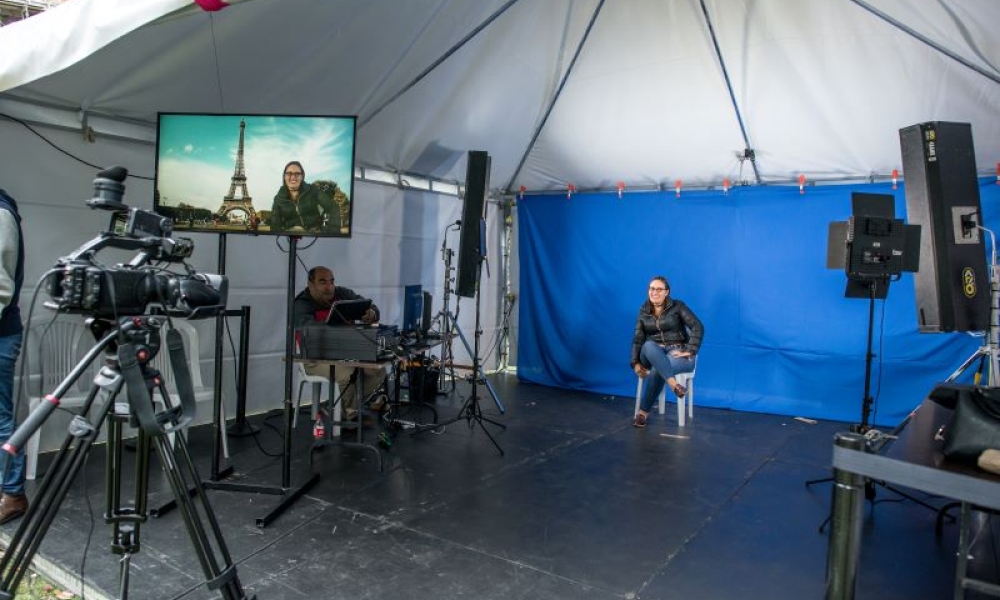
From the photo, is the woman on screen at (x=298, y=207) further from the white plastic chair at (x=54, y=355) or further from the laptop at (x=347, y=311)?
the white plastic chair at (x=54, y=355)

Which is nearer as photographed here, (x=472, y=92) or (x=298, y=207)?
(x=298, y=207)

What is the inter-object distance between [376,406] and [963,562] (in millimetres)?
3846

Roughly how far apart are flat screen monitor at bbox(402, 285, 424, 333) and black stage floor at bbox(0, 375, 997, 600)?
0.77 meters

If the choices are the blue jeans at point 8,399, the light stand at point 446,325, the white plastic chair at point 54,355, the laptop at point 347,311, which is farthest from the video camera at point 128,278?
the light stand at point 446,325

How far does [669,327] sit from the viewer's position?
5.02 meters

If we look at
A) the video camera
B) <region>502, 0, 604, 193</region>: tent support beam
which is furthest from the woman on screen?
<region>502, 0, 604, 193</region>: tent support beam

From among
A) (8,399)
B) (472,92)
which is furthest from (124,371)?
(472,92)

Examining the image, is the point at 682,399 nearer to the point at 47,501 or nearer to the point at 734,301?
the point at 734,301

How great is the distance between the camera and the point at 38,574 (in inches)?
87.2

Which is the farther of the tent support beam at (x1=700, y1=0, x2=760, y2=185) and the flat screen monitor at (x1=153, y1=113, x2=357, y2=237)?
the tent support beam at (x1=700, y1=0, x2=760, y2=185)

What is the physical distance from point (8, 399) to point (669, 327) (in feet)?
14.0

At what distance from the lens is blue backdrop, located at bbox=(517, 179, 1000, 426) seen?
192 inches

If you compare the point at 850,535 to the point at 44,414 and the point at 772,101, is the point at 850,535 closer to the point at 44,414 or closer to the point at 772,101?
the point at 44,414

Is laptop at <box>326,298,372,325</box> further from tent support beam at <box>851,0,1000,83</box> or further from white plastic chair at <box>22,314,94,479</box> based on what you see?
tent support beam at <box>851,0,1000,83</box>
